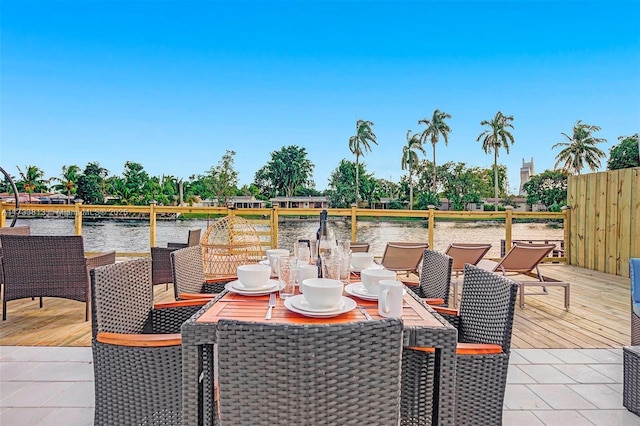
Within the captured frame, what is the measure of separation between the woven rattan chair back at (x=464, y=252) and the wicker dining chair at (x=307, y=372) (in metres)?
3.62

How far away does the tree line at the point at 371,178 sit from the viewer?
26625 millimetres

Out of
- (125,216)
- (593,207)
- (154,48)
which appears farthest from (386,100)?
(125,216)

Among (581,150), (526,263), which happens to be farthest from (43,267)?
(581,150)

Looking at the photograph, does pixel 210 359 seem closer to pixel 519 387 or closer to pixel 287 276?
pixel 287 276

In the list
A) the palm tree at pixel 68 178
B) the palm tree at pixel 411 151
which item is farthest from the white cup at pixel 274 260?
the palm tree at pixel 68 178

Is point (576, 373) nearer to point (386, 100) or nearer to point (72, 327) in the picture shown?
point (72, 327)

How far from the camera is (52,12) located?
9.23 m

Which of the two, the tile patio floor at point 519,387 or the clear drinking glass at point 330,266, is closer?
the clear drinking glass at point 330,266

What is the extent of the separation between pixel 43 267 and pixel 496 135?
31899 mm

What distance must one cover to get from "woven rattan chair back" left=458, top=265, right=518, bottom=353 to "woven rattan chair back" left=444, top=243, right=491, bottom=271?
2.59 meters

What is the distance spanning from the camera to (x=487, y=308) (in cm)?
162

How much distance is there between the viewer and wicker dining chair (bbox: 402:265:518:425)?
1337mm

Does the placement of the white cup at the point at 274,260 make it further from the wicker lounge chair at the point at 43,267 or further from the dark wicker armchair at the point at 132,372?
the wicker lounge chair at the point at 43,267

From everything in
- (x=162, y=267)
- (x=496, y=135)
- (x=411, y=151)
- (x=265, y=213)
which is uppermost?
(x=496, y=135)
